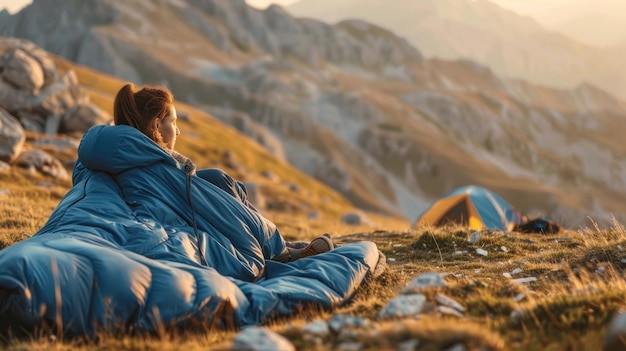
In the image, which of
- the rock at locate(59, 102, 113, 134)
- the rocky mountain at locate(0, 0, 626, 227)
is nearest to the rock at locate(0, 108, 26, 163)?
the rock at locate(59, 102, 113, 134)

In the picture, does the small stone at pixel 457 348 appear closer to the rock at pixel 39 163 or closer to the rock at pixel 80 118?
the rock at pixel 39 163

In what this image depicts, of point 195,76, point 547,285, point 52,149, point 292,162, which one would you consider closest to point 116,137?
point 547,285

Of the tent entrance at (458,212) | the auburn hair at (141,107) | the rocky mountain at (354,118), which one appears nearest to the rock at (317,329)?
the auburn hair at (141,107)

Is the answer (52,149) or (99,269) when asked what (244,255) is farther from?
(52,149)

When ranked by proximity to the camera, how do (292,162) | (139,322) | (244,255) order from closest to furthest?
(139,322), (244,255), (292,162)

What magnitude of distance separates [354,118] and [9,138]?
11479 cm

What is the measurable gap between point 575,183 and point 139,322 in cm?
15135

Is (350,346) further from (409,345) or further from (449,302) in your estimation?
(449,302)

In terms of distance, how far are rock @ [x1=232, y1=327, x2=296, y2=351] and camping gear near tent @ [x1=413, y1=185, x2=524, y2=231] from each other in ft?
63.0

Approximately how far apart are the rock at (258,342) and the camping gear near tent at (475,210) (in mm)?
19204

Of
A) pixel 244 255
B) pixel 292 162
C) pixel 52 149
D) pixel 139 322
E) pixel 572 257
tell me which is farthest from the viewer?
pixel 292 162

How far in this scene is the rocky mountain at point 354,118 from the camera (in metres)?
111

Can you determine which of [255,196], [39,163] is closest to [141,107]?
[39,163]

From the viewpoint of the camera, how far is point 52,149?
34375 millimetres
